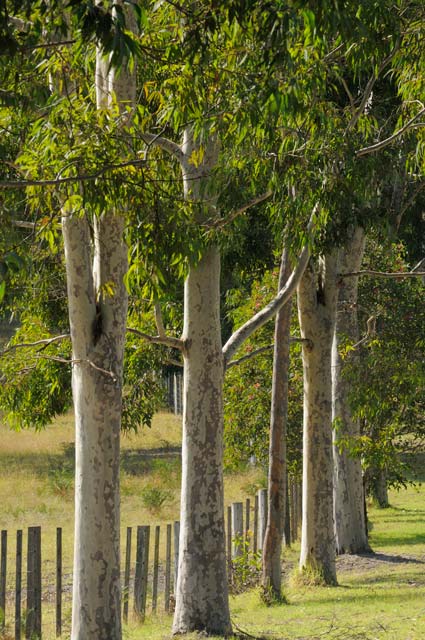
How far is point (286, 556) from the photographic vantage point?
65.3 feet

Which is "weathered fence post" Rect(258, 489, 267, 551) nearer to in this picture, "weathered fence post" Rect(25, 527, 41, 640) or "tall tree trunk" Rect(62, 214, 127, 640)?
"weathered fence post" Rect(25, 527, 41, 640)

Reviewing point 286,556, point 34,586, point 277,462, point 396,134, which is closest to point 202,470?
point 34,586

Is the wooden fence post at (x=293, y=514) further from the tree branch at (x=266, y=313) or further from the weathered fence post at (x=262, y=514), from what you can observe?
the tree branch at (x=266, y=313)

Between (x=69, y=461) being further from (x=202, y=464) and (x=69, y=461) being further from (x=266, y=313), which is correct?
(x=202, y=464)

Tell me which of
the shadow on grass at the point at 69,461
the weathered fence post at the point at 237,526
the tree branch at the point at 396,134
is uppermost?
the tree branch at the point at 396,134

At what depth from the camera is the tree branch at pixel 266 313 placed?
13.0 metres

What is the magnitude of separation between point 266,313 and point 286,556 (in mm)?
7393

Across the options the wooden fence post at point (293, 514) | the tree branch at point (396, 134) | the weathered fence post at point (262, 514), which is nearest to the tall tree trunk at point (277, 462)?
the tree branch at point (396, 134)

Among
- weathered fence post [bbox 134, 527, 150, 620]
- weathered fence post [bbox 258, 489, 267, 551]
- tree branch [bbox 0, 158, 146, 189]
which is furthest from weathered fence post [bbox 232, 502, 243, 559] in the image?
tree branch [bbox 0, 158, 146, 189]

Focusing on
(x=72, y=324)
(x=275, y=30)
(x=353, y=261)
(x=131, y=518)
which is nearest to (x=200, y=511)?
(x=72, y=324)

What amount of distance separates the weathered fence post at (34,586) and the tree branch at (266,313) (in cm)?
285

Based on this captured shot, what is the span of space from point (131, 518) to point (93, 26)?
19596mm

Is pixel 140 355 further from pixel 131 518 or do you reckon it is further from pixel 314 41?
pixel 131 518

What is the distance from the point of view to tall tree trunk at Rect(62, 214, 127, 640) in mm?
10180
